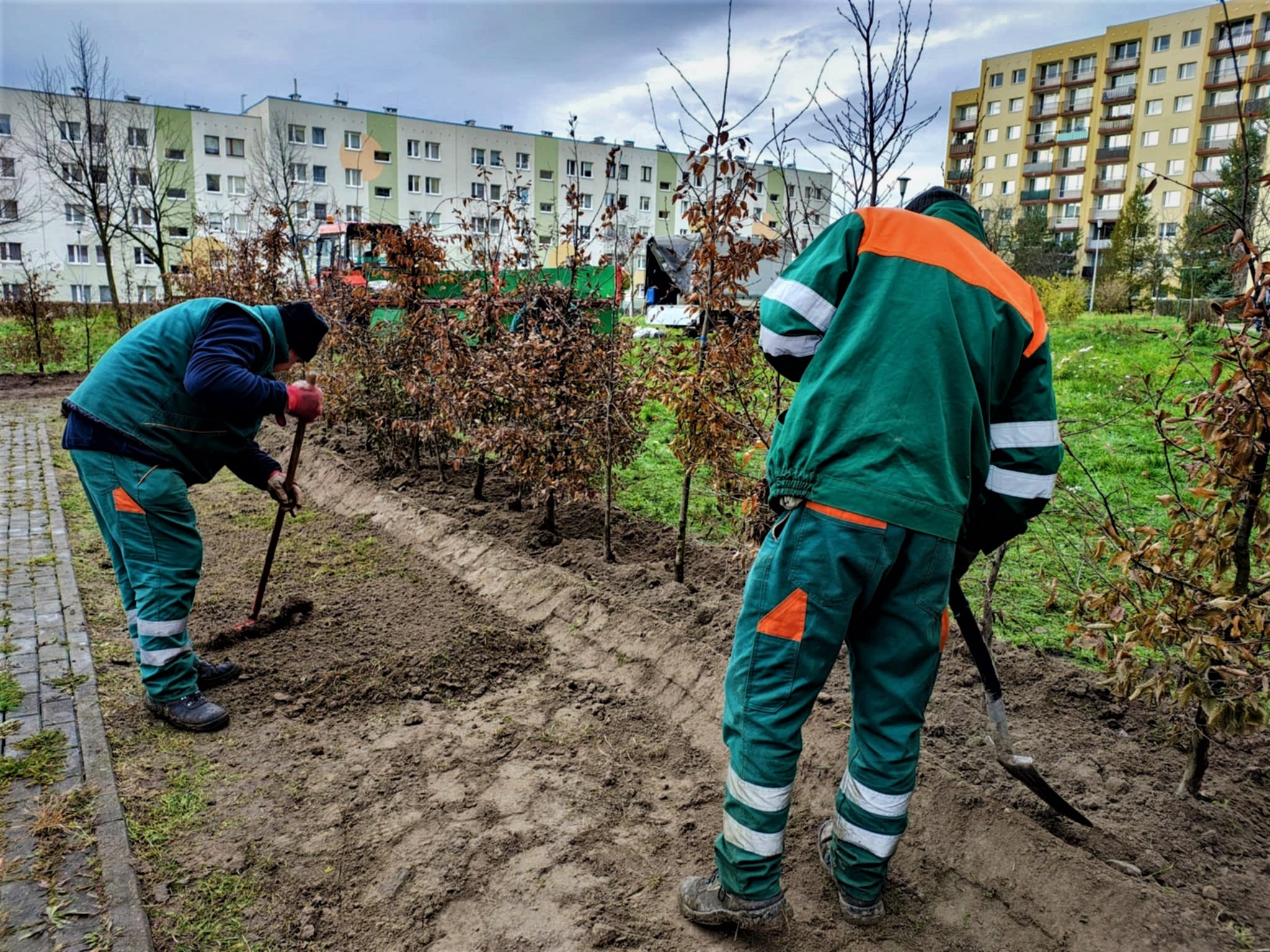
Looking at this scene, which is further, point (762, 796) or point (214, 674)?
point (214, 674)

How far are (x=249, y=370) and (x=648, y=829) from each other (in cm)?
268

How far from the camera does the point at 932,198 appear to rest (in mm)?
2416

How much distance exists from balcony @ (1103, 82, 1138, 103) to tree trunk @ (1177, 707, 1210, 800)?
6494cm

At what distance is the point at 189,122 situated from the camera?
43594mm

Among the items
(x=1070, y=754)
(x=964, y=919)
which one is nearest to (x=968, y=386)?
(x=964, y=919)

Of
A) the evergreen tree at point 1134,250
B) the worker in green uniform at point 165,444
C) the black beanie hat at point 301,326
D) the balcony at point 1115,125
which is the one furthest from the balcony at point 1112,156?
the worker in green uniform at point 165,444

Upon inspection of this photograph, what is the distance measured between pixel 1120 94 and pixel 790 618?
66.8 meters

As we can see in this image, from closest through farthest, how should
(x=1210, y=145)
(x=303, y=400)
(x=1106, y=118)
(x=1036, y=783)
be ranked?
(x=1036, y=783) < (x=303, y=400) < (x=1210, y=145) < (x=1106, y=118)

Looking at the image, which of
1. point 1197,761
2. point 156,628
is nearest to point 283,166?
point 156,628

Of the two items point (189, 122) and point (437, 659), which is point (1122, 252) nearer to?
point (437, 659)

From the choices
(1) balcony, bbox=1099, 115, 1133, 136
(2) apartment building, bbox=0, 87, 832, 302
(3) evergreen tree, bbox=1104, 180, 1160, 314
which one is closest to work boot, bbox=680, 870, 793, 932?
(2) apartment building, bbox=0, 87, 832, 302

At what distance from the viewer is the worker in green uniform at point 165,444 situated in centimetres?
359

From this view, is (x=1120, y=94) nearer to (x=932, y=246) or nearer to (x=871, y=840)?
(x=932, y=246)

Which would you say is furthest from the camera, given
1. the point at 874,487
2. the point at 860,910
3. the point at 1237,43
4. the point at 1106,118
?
the point at 1106,118
